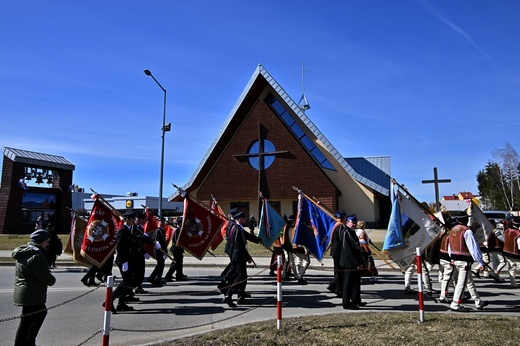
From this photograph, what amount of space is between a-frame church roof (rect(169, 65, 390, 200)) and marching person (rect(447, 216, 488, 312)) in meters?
19.2

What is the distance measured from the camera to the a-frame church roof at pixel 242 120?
28.0 m

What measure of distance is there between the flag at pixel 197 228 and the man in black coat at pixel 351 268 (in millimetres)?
3487

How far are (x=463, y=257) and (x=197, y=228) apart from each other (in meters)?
5.85

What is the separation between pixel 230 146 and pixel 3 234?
1820cm

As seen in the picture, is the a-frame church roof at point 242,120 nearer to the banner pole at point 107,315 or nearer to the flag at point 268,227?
the flag at point 268,227

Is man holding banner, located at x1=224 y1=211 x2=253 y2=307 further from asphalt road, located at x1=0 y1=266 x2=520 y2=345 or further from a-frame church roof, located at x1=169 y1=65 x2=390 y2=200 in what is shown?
a-frame church roof, located at x1=169 y1=65 x2=390 y2=200

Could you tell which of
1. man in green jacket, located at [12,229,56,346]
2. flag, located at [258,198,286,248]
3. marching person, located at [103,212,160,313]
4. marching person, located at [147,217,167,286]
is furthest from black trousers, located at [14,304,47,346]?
flag, located at [258,198,286,248]

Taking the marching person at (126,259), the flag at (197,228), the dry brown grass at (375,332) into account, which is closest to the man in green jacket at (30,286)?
the dry brown grass at (375,332)

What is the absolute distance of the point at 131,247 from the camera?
8.45 m

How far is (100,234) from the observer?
8922mm

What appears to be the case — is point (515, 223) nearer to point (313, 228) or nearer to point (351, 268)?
point (313, 228)

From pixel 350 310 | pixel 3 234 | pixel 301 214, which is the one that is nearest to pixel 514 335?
pixel 350 310

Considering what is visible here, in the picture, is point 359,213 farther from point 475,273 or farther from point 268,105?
point 475,273

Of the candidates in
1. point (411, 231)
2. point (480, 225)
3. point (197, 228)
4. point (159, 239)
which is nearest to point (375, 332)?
point (411, 231)
